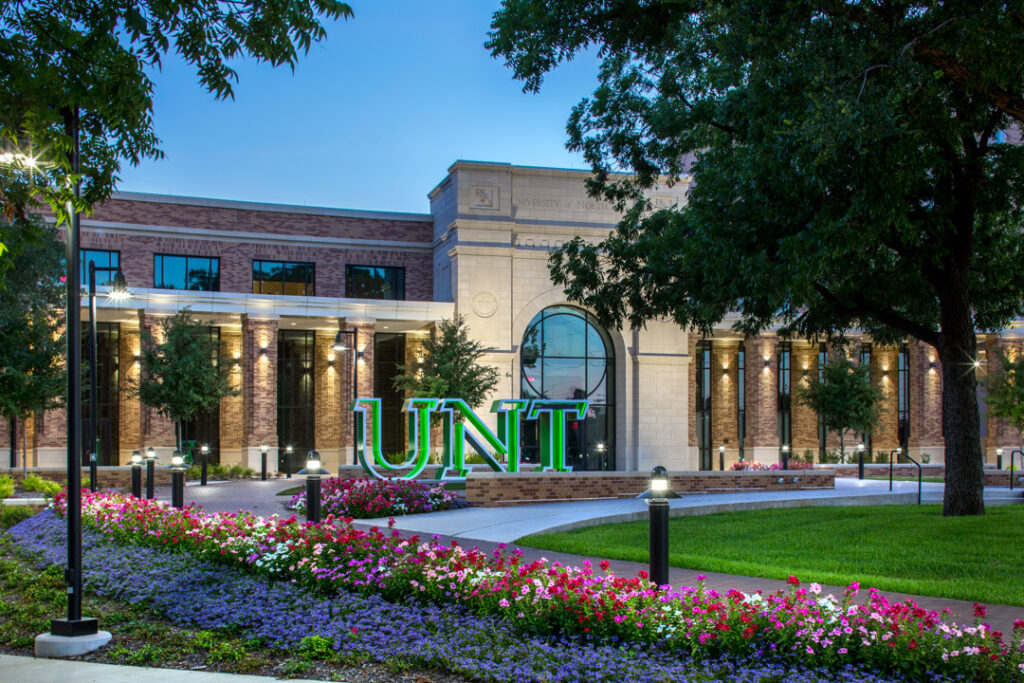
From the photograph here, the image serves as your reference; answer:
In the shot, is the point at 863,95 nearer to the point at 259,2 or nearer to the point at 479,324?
the point at 259,2

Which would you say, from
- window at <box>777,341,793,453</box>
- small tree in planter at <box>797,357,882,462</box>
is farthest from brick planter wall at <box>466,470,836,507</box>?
window at <box>777,341,793,453</box>

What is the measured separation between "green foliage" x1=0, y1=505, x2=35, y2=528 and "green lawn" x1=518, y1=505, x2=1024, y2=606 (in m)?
11.3

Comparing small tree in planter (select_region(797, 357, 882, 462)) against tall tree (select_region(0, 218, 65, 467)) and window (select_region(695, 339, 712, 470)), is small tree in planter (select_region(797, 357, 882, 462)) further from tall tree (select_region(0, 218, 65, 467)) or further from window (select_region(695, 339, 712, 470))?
tall tree (select_region(0, 218, 65, 467))

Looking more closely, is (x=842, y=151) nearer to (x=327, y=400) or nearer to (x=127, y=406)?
(x=327, y=400)

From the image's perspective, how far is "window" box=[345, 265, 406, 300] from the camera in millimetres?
42906

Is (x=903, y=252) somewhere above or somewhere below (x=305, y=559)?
above

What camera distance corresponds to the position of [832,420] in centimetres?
4031

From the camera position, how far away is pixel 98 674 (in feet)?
22.6

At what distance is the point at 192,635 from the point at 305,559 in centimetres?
204

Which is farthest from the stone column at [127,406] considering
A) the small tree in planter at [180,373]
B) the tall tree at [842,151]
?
the tall tree at [842,151]

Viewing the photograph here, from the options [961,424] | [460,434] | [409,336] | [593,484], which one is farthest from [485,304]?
[961,424]

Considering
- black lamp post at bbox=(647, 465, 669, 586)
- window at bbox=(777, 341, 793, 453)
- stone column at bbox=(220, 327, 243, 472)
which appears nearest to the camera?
black lamp post at bbox=(647, 465, 669, 586)

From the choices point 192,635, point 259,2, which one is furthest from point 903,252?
point 192,635

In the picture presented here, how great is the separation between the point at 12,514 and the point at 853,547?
16632 millimetres
